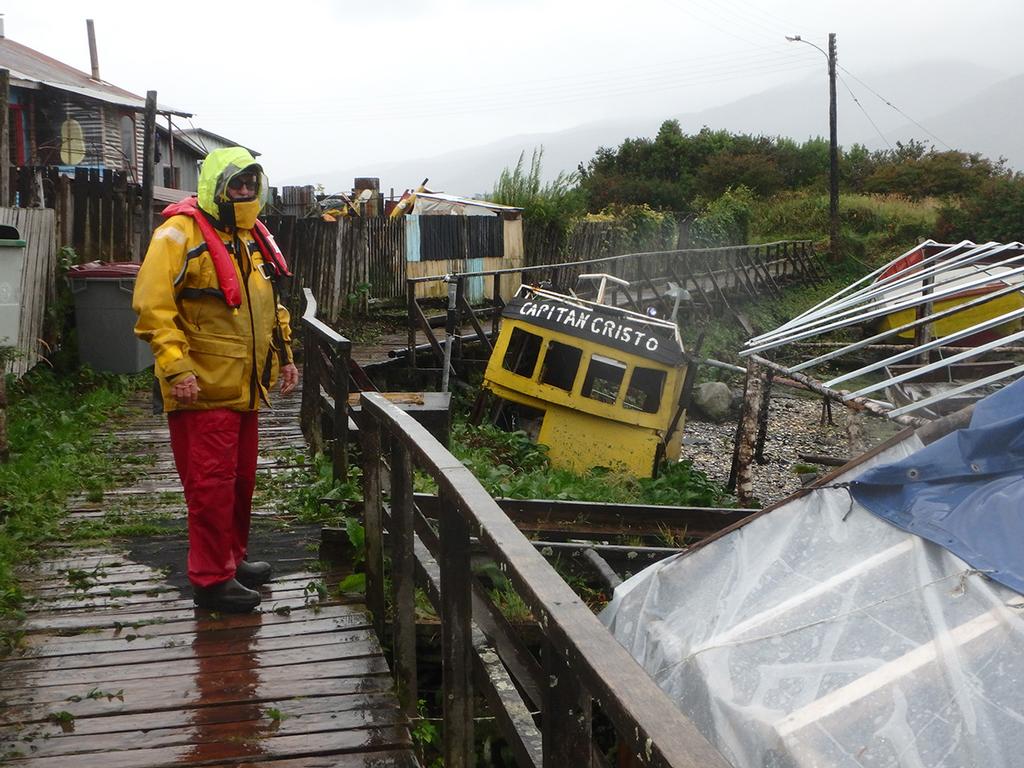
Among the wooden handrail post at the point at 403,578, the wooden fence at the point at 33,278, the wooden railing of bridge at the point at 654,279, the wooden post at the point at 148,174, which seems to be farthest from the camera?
the wooden railing of bridge at the point at 654,279

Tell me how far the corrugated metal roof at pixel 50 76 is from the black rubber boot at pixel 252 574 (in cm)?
1724

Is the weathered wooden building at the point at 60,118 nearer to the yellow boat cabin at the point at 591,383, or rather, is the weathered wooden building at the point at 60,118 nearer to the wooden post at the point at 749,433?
the yellow boat cabin at the point at 591,383

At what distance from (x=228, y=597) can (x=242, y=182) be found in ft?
5.57

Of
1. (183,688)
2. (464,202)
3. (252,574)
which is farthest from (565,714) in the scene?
(464,202)

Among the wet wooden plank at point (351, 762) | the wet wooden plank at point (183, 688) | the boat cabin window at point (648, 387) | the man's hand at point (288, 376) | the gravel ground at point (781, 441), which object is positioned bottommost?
the gravel ground at point (781, 441)

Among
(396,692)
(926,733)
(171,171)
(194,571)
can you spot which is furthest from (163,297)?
(171,171)

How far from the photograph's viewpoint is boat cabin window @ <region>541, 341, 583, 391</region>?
12992 millimetres

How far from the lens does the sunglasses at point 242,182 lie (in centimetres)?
413

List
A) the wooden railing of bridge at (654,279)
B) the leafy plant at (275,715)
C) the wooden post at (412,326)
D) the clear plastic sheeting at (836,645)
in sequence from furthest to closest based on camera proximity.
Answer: the wooden railing of bridge at (654,279) → the wooden post at (412,326) → the leafy plant at (275,715) → the clear plastic sheeting at (836,645)

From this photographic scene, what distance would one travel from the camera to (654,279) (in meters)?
23.1

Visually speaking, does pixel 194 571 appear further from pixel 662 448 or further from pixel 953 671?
pixel 662 448

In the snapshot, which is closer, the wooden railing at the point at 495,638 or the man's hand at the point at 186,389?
the wooden railing at the point at 495,638

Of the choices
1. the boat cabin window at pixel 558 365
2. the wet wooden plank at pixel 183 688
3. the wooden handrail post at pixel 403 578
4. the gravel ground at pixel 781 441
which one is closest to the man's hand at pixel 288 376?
the wooden handrail post at pixel 403 578

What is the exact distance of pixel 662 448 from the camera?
12461 mm
